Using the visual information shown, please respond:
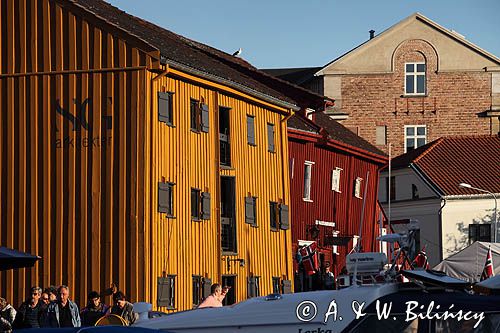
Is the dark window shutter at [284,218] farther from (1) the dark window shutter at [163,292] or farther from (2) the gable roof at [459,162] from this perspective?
(2) the gable roof at [459,162]

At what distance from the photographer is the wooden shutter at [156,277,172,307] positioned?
33.7 metres

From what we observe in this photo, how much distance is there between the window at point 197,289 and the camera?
35938 millimetres

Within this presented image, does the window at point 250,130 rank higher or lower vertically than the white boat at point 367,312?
higher

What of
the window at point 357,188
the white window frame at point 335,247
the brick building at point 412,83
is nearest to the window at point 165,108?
the white window frame at point 335,247

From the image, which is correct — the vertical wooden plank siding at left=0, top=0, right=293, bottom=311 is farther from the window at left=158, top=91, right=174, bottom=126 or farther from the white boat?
the white boat

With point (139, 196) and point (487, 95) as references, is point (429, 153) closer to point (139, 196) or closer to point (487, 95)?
point (487, 95)

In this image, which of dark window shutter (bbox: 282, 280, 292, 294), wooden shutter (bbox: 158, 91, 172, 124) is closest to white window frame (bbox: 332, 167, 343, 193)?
dark window shutter (bbox: 282, 280, 292, 294)

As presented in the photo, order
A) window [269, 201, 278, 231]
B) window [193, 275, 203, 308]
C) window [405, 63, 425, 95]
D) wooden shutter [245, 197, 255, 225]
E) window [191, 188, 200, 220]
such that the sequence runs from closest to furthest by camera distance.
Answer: window [193, 275, 203, 308], window [191, 188, 200, 220], wooden shutter [245, 197, 255, 225], window [269, 201, 278, 231], window [405, 63, 425, 95]

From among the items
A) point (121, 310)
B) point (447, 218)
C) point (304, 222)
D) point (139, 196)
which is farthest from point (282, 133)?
point (447, 218)

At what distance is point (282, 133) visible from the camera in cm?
4416

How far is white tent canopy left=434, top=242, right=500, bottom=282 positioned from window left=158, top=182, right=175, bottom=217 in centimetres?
1181

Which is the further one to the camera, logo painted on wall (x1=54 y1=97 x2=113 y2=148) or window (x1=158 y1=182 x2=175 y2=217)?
logo painted on wall (x1=54 y1=97 x2=113 y2=148)

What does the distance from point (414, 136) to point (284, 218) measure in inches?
1614

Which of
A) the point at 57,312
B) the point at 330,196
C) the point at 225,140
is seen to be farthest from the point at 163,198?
the point at 330,196
